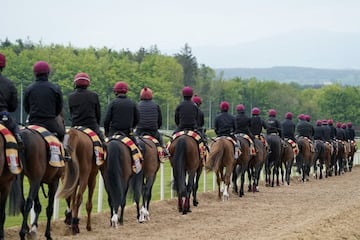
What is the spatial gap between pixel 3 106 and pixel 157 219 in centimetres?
609

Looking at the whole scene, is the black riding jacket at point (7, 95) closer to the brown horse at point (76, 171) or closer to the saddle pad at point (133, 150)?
the brown horse at point (76, 171)

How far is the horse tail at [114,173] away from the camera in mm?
15031

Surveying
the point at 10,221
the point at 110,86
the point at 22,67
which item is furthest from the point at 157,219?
the point at 110,86

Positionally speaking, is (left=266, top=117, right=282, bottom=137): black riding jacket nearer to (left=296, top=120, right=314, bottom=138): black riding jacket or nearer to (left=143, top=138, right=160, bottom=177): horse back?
(left=296, top=120, right=314, bottom=138): black riding jacket

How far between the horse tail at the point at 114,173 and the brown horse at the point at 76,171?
42 cm

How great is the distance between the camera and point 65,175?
13.7 m

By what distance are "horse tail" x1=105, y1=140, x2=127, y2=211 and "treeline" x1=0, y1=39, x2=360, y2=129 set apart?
35410 mm

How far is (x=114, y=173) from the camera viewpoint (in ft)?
49.3

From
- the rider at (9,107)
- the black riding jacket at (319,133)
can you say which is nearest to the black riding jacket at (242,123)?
the rider at (9,107)

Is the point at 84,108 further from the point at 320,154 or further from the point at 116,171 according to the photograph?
the point at 320,154

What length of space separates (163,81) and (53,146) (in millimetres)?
75774

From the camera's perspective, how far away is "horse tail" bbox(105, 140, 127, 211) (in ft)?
49.3

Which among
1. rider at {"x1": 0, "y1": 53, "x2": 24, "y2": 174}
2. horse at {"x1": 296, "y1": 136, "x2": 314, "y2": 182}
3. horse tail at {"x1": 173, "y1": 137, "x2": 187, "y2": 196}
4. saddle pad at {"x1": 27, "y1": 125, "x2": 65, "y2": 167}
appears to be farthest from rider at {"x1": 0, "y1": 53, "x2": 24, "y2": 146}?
horse at {"x1": 296, "y1": 136, "x2": 314, "y2": 182}

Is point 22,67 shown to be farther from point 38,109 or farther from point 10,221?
point 38,109
